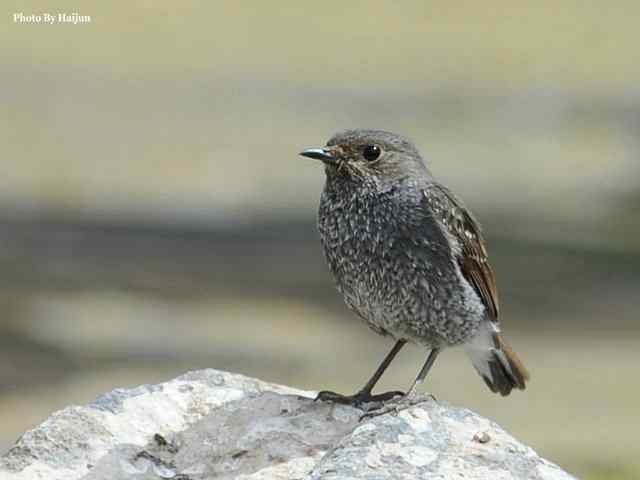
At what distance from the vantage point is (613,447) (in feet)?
37.9

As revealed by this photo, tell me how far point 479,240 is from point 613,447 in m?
5.16

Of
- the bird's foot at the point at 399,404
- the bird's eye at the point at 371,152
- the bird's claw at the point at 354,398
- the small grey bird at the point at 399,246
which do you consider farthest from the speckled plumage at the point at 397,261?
the bird's foot at the point at 399,404

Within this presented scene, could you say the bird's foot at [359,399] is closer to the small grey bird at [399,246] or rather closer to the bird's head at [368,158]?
the small grey bird at [399,246]

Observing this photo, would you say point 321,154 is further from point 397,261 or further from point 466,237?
point 466,237

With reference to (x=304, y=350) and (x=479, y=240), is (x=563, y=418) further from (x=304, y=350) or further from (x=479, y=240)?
(x=479, y=240)

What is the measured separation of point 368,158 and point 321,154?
218 mm

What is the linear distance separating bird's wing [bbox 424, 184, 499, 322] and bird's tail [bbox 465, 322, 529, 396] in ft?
0.72

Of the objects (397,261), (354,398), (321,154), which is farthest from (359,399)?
(321,154)

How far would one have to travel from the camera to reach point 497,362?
7191mm

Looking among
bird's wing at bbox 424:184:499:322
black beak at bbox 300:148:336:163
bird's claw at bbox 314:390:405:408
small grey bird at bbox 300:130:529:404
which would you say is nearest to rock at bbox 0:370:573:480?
bird's claw at bbox 314:390:405:408

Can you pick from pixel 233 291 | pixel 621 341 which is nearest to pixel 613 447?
pixel 621 341

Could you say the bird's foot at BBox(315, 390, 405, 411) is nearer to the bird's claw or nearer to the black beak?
the bird's claw

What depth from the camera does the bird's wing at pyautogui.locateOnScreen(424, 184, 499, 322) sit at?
6.58 m

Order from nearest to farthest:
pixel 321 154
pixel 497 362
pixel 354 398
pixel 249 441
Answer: pixel 249 441 < pixel 354 398 < pixel 321 154 < pixel 497 362
